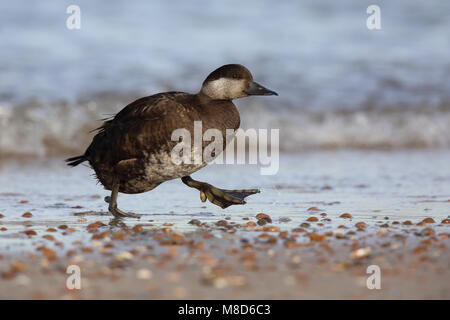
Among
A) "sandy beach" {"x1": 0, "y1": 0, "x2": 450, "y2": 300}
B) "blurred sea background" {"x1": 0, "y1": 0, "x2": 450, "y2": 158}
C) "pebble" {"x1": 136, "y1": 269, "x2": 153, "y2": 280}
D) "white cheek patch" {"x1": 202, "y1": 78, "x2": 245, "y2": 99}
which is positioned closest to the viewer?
"pebble" {"x1": 136, "y1": 269, "x2": 153, "y2": 280}

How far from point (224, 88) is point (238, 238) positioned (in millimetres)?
1354

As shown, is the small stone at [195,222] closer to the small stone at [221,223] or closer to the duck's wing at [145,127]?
the small stone at [221,223]

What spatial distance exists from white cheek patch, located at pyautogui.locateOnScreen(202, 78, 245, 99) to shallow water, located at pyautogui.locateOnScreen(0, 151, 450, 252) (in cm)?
94

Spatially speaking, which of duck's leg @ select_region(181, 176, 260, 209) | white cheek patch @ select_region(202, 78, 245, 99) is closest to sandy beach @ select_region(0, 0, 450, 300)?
white cheek patch @ select_region(202, 78, 245, 99)

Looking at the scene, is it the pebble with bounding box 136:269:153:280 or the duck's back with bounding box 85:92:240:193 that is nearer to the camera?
the pebble with bounding box 136:269:153:280

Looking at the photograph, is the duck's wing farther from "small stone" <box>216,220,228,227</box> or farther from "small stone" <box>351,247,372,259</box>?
"small stone" <box>351,247,372,259</box>

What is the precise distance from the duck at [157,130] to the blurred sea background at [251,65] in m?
1.99

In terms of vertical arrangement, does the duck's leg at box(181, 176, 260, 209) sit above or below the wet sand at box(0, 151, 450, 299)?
above

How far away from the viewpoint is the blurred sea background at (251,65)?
9.96 meters

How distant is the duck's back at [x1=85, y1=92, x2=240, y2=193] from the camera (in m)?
5.23

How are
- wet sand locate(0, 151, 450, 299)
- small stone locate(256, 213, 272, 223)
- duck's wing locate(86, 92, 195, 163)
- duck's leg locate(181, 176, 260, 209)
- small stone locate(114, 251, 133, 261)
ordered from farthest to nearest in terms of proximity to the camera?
duck's leg locate(181, 176, 260, 209) < small stone locate(256, 213, 272, 223) < duck's wing locate(86, 92, 195, 163) < small stone locate(114, 251, 133, 261) < wet sand locate(0, 151, 450, 299)

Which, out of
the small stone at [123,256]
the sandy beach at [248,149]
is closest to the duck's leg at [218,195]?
the sandy beach at [248,149]

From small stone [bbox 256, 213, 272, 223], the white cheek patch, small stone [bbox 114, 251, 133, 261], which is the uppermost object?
the white cheek patch

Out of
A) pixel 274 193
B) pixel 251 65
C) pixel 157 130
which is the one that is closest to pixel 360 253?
pixel 157 130
